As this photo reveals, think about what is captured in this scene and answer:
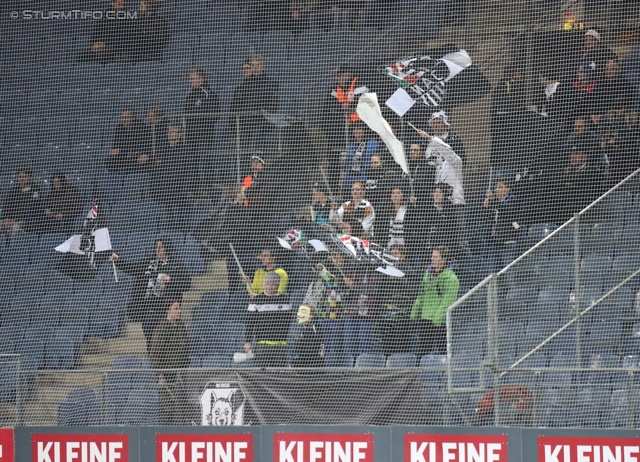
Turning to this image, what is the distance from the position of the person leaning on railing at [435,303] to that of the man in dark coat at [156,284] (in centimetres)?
205

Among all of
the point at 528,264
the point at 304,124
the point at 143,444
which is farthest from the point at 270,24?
the point at 143,444

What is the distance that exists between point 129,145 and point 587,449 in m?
5.08

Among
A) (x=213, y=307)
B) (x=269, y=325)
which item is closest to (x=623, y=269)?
(x=269, y=325)

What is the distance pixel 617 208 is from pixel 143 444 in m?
3.94

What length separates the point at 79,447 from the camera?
7836 millimetres

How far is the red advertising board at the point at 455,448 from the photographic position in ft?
24.5

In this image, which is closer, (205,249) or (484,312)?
(484,312)

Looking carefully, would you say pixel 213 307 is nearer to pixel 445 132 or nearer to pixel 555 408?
pixel 445 132

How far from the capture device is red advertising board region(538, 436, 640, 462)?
7.24m

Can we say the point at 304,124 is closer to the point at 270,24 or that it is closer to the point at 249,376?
the point at 270,24

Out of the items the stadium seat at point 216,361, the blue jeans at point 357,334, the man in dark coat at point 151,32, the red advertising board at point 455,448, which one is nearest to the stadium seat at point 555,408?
the red advertising board at point 455,448

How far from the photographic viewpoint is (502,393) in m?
7.71

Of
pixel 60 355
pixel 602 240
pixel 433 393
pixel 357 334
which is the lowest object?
pixel 433 393

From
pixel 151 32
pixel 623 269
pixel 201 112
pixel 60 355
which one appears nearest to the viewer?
pixel 623 269
